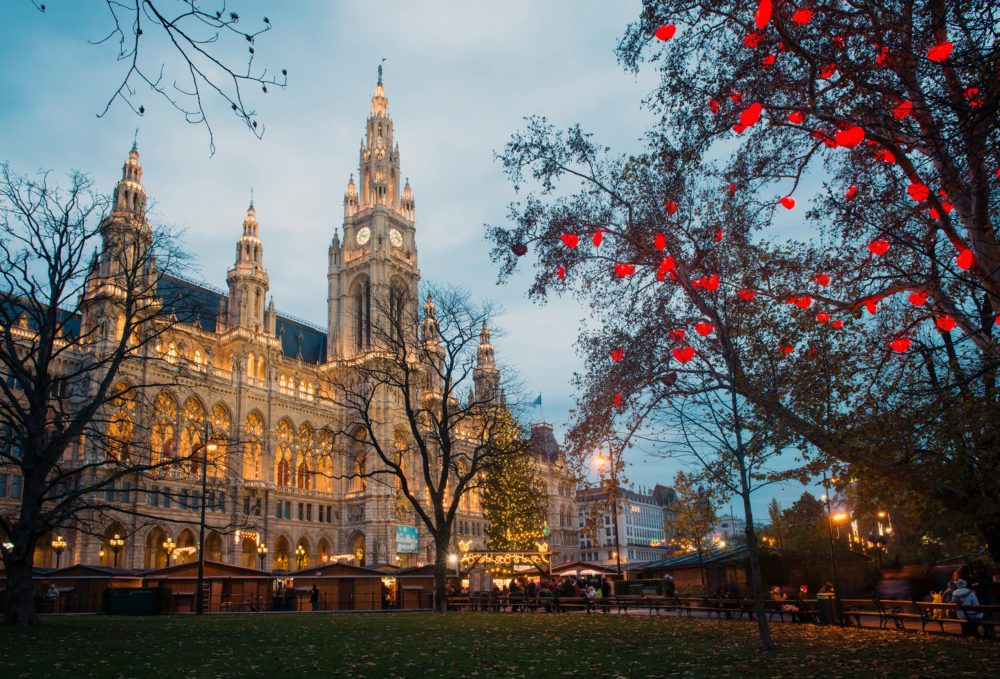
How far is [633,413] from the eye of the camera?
16.8 m

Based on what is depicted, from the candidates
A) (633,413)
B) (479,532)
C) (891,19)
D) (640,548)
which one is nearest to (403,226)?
(479,532)

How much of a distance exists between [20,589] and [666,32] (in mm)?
19536

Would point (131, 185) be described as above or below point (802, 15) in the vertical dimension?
above

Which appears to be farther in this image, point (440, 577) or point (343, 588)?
point (343, 588)

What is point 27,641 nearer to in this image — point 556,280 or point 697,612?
point 556,280

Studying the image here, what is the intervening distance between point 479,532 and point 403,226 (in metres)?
35.4

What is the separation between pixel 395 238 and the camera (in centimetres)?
7825

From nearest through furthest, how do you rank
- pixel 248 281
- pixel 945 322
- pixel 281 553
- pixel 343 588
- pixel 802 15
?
pixel 802 15 < pixel 945 322 < pixel 343 588 < pixel 281 553 < pixel 248 281

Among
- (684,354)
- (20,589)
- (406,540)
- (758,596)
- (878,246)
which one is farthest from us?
(406,540)

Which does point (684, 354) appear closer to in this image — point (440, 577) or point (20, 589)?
point (440, 577)

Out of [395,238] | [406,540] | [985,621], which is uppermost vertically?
[395,238]

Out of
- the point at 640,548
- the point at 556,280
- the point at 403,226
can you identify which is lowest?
the point at 640,548

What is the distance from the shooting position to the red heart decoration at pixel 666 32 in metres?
11.8

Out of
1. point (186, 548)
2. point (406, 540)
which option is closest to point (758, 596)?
point (186, 548)
